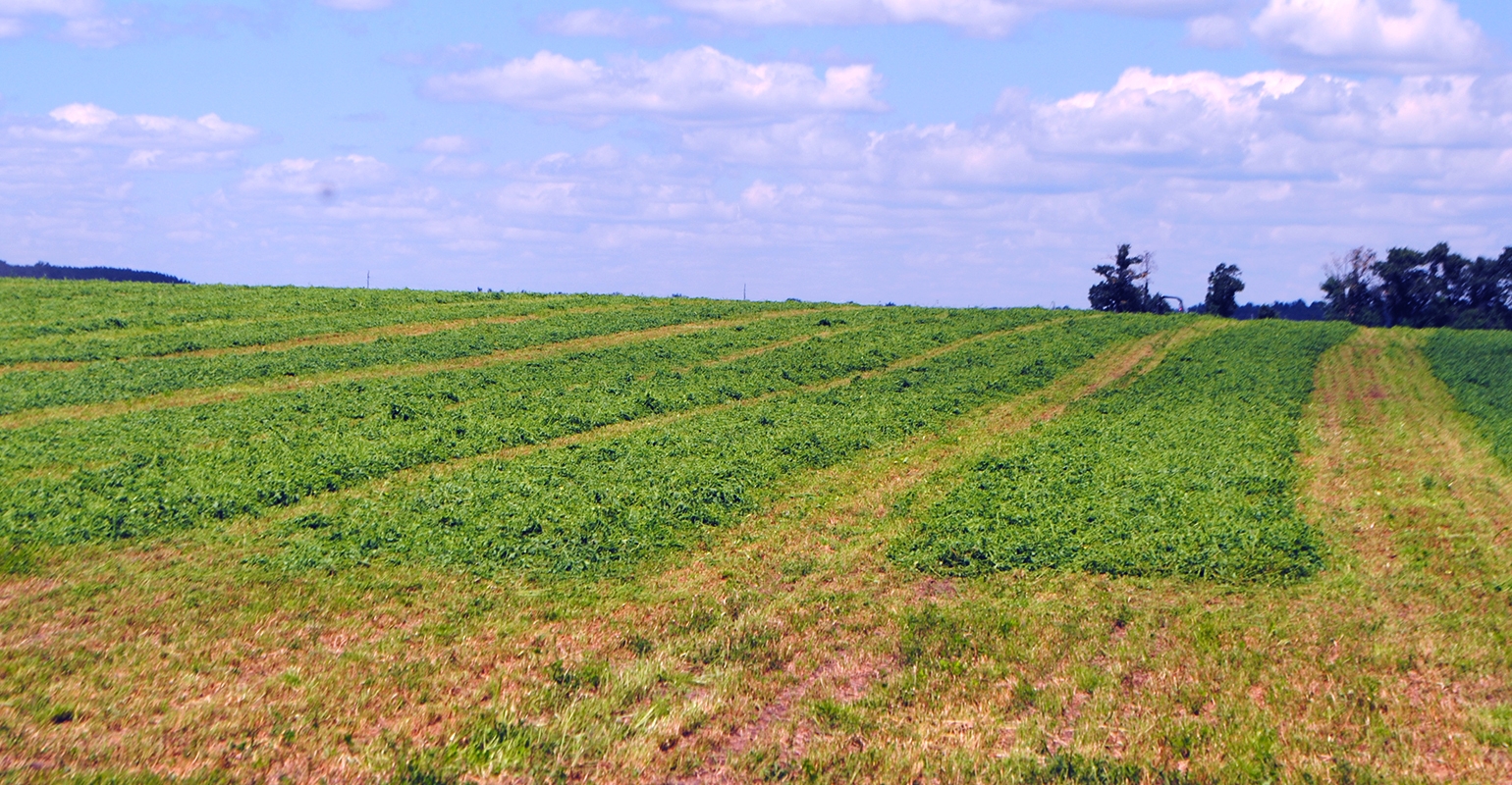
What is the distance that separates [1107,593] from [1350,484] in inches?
451

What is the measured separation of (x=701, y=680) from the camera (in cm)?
1195

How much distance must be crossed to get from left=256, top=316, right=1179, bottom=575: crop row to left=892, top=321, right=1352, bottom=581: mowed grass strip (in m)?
3.89

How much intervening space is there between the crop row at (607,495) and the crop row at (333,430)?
185 centimetres

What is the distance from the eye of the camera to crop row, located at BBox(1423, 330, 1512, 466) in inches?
1233

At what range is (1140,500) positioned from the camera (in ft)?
66.7

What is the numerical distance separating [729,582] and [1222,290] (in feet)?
275

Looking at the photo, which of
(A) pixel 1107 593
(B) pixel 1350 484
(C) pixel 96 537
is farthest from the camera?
(B) pixel 1350 484

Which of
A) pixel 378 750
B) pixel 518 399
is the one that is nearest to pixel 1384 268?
pixel 518 399

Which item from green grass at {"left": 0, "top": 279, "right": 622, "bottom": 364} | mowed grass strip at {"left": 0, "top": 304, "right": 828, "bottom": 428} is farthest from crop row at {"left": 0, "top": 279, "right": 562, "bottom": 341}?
Answer: mowed grass strip at {"left": 0, "top": 304, "right": 828, "bottom": 428}

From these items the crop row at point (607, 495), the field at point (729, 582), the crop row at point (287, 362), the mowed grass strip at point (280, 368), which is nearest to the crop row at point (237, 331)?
the crop row at point (287, 362)

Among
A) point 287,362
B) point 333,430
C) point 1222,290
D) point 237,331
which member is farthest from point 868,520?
point 1222,290

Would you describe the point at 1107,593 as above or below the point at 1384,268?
below

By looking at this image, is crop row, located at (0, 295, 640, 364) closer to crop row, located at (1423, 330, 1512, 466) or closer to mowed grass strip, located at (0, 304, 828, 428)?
mowed grass strip, located at (0, 304, 828, 428)

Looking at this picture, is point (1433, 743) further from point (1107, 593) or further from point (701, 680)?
point (701, 680)
